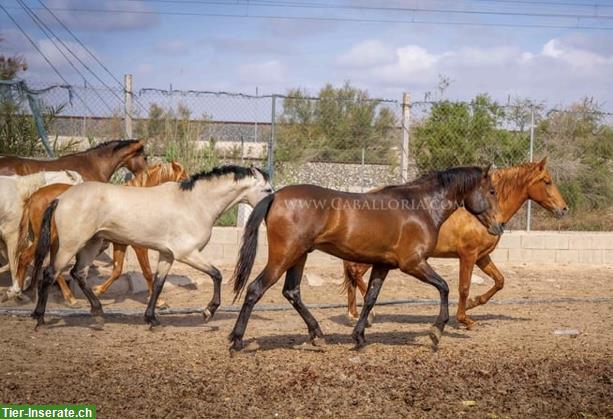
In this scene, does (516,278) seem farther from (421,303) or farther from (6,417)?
(6,417)

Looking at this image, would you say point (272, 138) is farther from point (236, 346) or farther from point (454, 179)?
point (236, 346)

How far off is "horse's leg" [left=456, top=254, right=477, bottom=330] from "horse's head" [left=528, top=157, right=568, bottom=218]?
1515 mm

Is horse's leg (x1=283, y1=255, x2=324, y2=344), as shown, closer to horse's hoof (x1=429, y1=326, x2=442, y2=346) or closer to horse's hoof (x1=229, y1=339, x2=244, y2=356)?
horse's hoof (x1=229, y1=339, x2=244, y2=356)

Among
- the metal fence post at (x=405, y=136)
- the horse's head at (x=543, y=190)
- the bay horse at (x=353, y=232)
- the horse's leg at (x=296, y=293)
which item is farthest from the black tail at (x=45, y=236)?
the metal fence post at (x=405, y=136)

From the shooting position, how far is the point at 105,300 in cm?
1049

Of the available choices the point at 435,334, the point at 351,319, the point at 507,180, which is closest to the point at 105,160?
the point at 351,319

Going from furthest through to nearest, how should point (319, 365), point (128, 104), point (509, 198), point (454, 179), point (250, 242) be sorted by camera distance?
1. point (128, 104)
2. point (509, 198)
3. point (454, 179)
4. point (250, 242)
5. point (319, 365)

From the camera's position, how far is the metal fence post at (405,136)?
13805mm

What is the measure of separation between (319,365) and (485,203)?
2633 millimetres

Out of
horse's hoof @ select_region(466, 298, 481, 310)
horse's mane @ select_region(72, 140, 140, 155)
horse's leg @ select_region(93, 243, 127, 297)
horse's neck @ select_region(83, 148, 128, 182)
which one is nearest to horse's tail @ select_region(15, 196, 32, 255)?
horse's leg @ select_region(93, 243, 127, 297)

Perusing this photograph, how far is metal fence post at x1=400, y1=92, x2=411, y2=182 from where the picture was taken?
1380cm

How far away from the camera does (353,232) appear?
7430 millimetres

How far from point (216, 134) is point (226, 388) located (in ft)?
27.3

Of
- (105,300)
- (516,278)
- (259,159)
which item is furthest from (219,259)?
(516,278)
